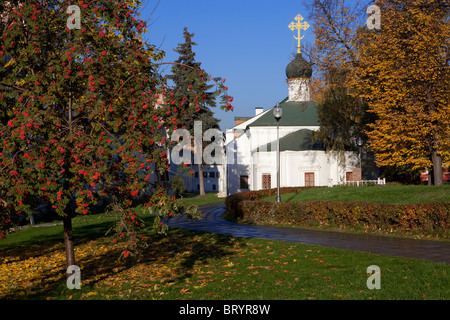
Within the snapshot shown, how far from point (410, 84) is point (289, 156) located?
18436 mm

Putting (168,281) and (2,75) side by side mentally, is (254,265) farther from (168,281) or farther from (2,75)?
(2,75)

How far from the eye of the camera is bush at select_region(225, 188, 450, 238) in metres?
14.8

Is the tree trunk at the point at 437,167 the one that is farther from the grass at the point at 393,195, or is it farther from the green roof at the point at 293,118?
the green roof at the point at 293,118

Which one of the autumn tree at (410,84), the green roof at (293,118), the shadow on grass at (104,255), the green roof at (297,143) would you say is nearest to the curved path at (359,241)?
the shadow on grass at (104,255)

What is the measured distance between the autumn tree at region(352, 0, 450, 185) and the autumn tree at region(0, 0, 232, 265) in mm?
19883

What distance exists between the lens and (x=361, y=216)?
17.0m

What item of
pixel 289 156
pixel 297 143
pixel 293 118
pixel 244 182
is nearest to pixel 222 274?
pixel 289 156

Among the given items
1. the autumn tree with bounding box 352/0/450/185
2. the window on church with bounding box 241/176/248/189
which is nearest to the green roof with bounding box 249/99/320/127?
the window on church with bounding box 241/176/248/189

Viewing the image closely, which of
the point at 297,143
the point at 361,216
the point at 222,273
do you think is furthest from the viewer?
the point at 297,143

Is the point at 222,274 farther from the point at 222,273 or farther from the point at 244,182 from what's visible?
the point at 244,182

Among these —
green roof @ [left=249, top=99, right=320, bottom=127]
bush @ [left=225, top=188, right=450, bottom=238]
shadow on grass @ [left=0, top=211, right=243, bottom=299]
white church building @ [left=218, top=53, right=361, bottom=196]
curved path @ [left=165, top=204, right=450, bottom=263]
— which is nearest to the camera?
shadow on grass @ [left=0, top=211, right=243, bottom=299]

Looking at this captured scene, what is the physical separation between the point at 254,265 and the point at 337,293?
10.8 feet

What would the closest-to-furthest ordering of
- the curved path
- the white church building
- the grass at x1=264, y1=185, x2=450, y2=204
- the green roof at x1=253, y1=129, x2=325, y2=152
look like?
the curved path, the grass at x1=264, y1=185, x2=450, y2=204, the white church building, the green roof at x1=253, y1=129, x2=325, y2=152

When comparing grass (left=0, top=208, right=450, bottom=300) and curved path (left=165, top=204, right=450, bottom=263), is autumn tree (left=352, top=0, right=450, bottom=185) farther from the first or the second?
grass (left=0, top=208, right=450, bottom=300)
